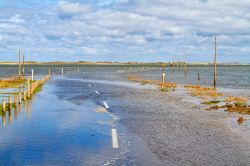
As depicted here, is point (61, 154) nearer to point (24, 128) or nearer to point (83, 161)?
point (83, 161)

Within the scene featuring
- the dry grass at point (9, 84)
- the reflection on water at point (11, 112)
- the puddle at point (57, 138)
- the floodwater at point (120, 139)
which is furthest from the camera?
the dry grass at point (9, 84)

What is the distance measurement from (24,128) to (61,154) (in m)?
6.36

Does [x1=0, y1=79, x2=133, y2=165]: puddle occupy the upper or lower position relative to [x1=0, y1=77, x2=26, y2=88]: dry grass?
lower

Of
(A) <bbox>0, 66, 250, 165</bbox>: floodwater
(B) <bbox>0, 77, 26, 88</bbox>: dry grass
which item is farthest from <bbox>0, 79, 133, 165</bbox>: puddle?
(B) <bbox>0, 77, 26, 88</bbox>: dry grass

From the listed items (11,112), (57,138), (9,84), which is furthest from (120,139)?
(9,84)

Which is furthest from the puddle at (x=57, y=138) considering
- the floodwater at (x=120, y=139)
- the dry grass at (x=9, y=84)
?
the dry grass at (x=9, y=84)

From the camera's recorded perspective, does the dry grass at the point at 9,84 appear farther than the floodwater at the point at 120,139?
Yes

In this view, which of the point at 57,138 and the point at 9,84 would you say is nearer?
the point at 57,138

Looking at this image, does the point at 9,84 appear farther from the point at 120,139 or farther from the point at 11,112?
the point at 120,139

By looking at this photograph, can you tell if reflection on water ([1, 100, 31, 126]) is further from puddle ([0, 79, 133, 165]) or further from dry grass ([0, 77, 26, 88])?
dry grass ([0, 77, 26, 88])

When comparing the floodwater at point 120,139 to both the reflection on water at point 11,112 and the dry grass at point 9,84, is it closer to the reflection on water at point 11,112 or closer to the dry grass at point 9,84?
the reflection on water at point 11,112

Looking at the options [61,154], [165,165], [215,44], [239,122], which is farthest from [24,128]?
[215,44]

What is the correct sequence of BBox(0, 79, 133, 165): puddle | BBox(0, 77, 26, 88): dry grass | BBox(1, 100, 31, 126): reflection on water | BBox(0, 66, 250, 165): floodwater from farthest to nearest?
BBox(0, 77, 26, 88): dry grass → BBox(1, 100, 31, 126): reflection on water → BBox(0, 66, 250, 165): floodwater → BBox(0, 79, 133, 165): puddle

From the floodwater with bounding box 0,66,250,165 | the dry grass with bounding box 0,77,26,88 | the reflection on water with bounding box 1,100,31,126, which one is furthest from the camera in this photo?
the dry grass with bounding box 0,77,26,88
